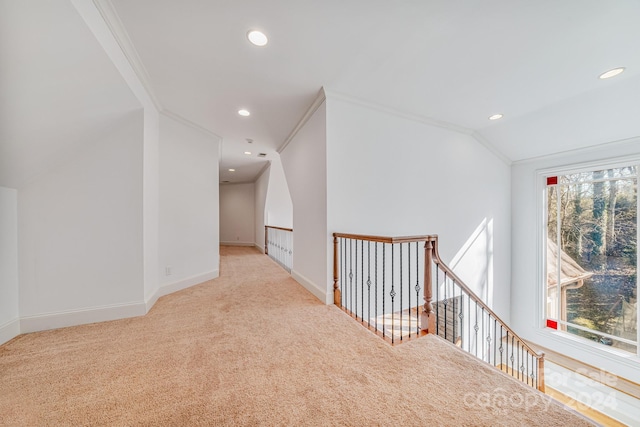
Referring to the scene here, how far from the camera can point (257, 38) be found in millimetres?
1869

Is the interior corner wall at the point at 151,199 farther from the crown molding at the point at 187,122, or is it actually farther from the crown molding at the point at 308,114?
the crown molding at the point at 308,114

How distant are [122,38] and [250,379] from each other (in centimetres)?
276

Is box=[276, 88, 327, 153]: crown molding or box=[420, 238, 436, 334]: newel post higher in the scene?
box=[276, 88, 327, 153]: crown molding

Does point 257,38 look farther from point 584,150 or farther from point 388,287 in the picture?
point 584,150

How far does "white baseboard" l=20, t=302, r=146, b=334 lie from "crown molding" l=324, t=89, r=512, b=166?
321 cm

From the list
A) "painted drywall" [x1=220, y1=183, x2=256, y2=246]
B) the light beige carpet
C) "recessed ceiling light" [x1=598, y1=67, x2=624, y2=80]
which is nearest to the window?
"recessed ceiling light" [x1=598, y1=67, x2=624, y2=80]

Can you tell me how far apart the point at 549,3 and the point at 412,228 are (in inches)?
96.0

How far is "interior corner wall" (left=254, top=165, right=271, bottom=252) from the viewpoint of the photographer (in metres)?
6.66

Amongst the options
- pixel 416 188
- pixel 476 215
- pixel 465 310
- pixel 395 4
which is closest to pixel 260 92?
pixel 395 4

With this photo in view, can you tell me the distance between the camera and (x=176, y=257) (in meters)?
3.28

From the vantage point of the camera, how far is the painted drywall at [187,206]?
3139mm

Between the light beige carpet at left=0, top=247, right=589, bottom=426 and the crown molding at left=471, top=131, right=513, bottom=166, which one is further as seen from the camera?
the crown molding at left=471, top=131, right=513, bottom=166

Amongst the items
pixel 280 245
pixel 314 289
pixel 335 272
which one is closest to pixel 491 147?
pixel 335 272

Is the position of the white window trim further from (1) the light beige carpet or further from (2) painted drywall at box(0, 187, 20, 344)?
(2) painted drywall at box(0, 187, 20, 344)
